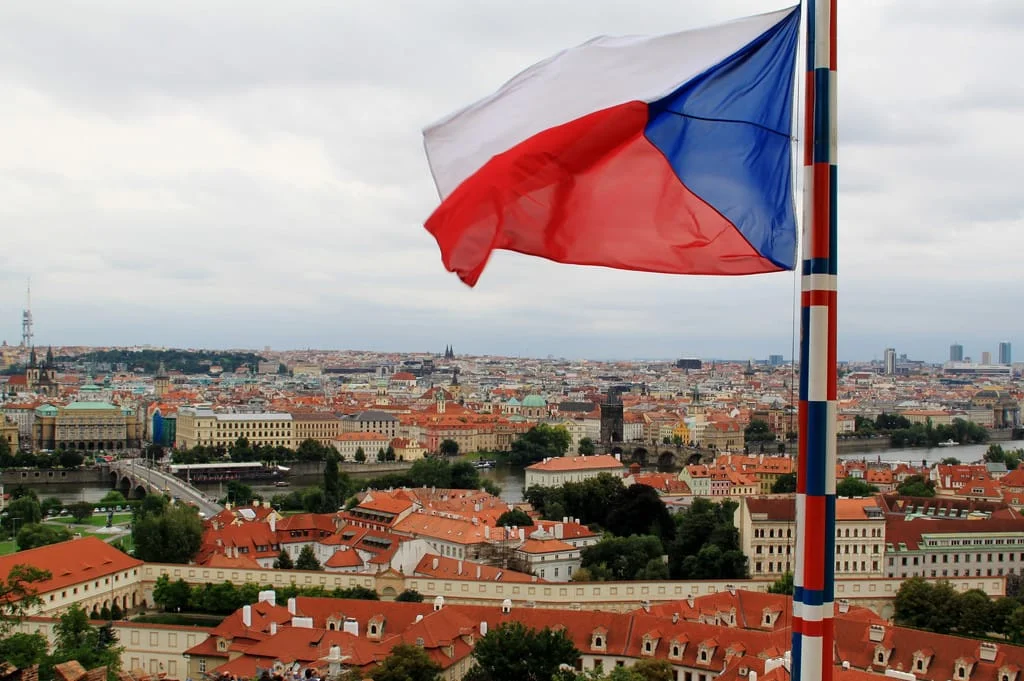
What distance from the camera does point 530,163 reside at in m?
2.84

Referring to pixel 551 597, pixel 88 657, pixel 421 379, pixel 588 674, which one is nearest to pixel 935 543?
pixel 551 597

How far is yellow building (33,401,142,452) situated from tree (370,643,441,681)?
4288 cm

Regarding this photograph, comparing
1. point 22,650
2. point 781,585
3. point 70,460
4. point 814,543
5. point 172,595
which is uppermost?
point 814,543

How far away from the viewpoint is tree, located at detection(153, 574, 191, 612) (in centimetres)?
1772

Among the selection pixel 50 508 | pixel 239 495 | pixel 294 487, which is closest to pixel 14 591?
pixel 50 508

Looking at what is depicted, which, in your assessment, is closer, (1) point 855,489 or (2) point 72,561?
(2) point 72,561

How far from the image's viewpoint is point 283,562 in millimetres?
20438

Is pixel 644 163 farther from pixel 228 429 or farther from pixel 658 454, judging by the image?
pixel 228 429

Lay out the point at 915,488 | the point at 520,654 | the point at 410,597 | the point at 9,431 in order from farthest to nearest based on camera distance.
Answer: the point at 9,431 < the point at 915,488 < the point at 410,597 < the point at 520,654

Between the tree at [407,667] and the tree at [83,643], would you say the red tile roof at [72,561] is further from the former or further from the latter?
the tree at [407,667]

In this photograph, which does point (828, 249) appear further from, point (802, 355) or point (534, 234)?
point (534, 234)

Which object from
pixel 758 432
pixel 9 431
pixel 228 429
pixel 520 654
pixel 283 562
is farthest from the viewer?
pixel 758 432

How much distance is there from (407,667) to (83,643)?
386cm

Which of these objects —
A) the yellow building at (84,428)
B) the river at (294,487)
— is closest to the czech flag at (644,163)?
the river at (294,487)
